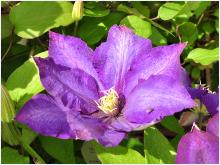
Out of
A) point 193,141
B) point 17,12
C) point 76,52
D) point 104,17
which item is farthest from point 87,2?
point 193,141

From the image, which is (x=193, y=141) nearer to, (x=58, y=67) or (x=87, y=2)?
(x=58, y=67)

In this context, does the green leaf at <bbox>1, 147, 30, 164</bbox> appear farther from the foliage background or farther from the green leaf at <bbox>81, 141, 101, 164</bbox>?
the green leaf at <bbox>81, 141, 101, 164</bbox>

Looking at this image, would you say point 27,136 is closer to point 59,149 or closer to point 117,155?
point 59,149

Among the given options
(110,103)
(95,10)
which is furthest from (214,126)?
(95,10)

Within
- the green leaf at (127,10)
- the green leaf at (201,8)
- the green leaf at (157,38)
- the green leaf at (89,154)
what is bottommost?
the green leaf at (89,154)

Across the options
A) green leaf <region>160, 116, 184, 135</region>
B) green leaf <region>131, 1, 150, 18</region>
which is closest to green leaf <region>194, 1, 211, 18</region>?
green leaf <region>131, 1, 150, 18</region>

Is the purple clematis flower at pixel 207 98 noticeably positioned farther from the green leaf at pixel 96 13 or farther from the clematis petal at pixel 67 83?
the green leaf at pixel 96 13

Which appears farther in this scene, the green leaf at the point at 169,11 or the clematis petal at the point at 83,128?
the green leaf at the point at 169,11

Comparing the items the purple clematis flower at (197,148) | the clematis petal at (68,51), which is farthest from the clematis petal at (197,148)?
the clematis petal at (68,51)

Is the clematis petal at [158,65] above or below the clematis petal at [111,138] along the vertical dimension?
above
